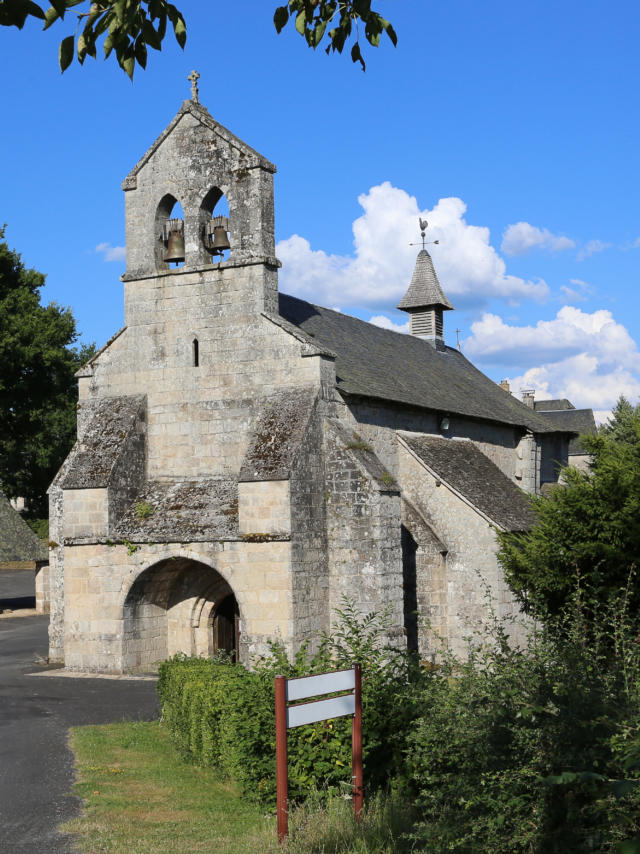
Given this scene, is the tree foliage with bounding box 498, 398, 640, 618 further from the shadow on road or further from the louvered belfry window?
the shadow on road

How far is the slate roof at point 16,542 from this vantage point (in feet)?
97.8

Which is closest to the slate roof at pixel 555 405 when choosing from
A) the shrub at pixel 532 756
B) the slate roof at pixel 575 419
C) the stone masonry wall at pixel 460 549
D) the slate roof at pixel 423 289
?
the slate roof at pixel 575 419

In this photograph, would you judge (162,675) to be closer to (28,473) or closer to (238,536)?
(238,536)

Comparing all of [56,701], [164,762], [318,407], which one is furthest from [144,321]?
[164,762]

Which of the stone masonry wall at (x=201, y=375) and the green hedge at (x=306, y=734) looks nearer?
the green hedge at (x=306, y=734)

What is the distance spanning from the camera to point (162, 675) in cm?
1316

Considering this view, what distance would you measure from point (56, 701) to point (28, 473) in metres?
27.6

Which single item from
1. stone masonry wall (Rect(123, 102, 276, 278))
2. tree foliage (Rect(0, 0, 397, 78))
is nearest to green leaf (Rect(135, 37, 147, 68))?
tree foliage (Rect(0, 0, 397, 78))

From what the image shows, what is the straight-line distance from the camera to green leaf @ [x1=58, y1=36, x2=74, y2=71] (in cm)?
471

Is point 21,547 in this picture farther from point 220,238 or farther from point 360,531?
point 360,531

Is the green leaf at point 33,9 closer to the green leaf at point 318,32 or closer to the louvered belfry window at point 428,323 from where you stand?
the green leaf at point 318,32

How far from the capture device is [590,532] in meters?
13.5

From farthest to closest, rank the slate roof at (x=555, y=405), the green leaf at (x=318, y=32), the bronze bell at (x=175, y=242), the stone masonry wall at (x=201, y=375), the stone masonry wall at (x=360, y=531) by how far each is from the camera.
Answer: the slate roof at (x=555, y=405) → the bronze bell at (x=175, y=242) → the stone masonry wall at (x=201, y=375) → the stone masonry wall at (x=360, y=531) → the green leaf at (x=318, y=32)

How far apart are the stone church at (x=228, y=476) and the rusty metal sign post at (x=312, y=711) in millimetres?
8150
